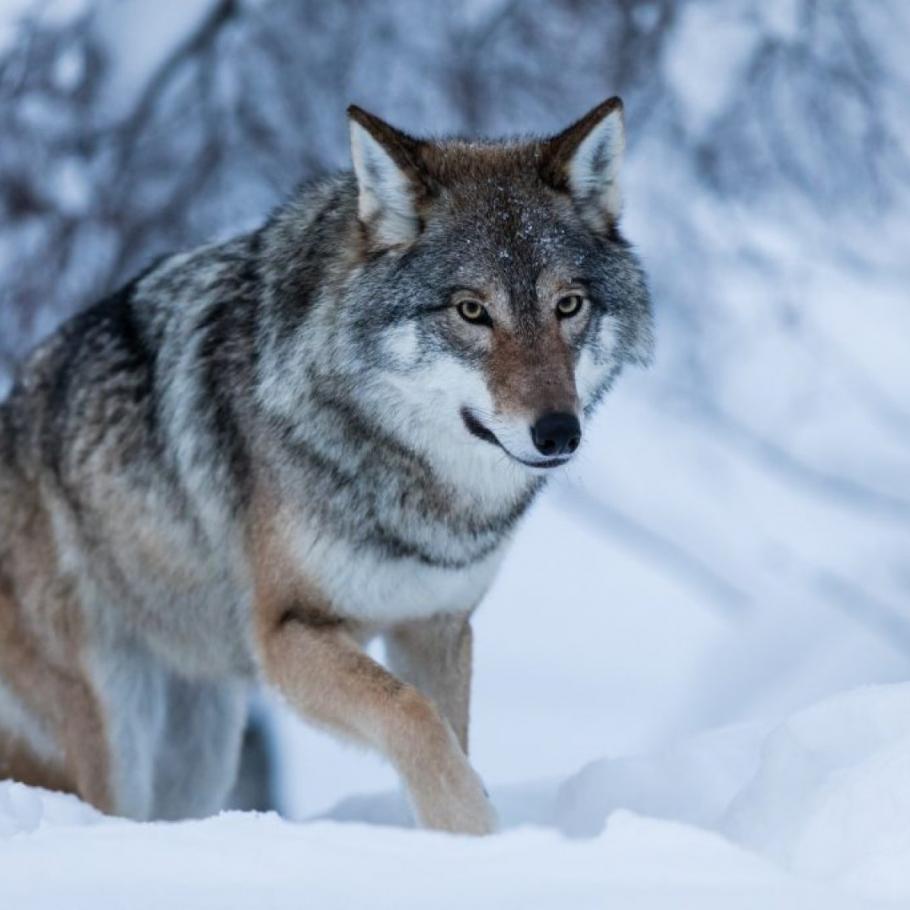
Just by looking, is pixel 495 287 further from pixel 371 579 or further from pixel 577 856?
pixel 577 856

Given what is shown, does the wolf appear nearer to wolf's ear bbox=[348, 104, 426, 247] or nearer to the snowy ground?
wolf's ear bbox=[348, 104, 426, 247]

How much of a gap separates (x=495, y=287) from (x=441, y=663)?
124 cm

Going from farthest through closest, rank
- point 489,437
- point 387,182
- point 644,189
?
1. point 644,189
2. point 387,182
3. point 489,437

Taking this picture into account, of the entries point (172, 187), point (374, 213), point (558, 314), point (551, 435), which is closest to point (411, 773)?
point (551, 435)

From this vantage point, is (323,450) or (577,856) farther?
(323,450)

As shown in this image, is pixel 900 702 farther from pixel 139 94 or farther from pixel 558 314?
pixel 139 94

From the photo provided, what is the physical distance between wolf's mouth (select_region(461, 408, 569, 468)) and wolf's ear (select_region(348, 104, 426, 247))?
50 centimetres

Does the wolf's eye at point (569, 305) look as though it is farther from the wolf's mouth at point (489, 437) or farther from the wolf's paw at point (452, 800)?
the wolf's paw at point (452, 800)

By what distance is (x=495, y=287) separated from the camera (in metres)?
3.87

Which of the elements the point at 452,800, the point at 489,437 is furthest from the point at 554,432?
the point at 452,800

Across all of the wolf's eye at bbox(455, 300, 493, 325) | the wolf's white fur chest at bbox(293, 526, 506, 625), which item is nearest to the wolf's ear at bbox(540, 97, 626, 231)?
the wolf's eye at bbox(455, 300, 493, 325)

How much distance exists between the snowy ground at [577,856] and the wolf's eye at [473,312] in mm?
1245

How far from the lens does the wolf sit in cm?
388

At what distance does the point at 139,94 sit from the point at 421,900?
6558mm
